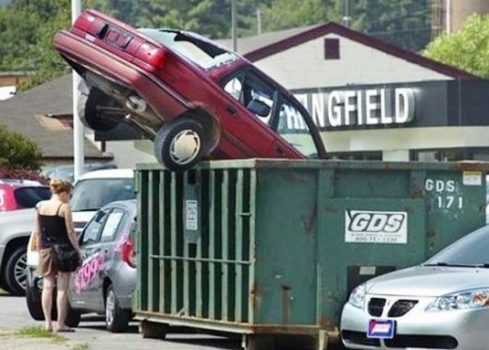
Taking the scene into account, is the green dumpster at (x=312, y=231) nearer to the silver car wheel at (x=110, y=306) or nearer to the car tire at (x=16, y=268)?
the silver car wheel at (x=110, y=306)

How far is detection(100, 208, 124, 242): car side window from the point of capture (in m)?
19.6

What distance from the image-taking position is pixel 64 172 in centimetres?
4416

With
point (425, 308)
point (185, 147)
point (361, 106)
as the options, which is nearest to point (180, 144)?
point (185, 147)

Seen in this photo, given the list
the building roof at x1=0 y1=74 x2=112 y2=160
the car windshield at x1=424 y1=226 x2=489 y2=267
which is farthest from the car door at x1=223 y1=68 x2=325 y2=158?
the building roof at x1=0 y1=74 x2=112 y2=160

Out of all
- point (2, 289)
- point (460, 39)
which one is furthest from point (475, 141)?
point (460, 39)

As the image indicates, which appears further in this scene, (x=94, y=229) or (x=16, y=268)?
(x=16, y=268)

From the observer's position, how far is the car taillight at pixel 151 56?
1873 cm

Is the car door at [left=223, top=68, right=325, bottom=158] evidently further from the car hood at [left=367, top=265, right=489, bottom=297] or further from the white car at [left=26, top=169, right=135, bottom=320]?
the car hood at [left=367, top=265, right=489, bottom=297]

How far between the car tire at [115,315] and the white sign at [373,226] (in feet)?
12.0

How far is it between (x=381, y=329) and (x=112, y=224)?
5507 millimetres

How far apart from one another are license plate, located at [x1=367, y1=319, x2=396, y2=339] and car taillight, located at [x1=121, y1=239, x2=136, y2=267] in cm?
457

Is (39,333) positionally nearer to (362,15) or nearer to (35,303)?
(35,303)

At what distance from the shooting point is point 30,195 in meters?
27.2

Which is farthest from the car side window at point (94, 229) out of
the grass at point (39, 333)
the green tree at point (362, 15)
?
the green tree at point (362, 15)
